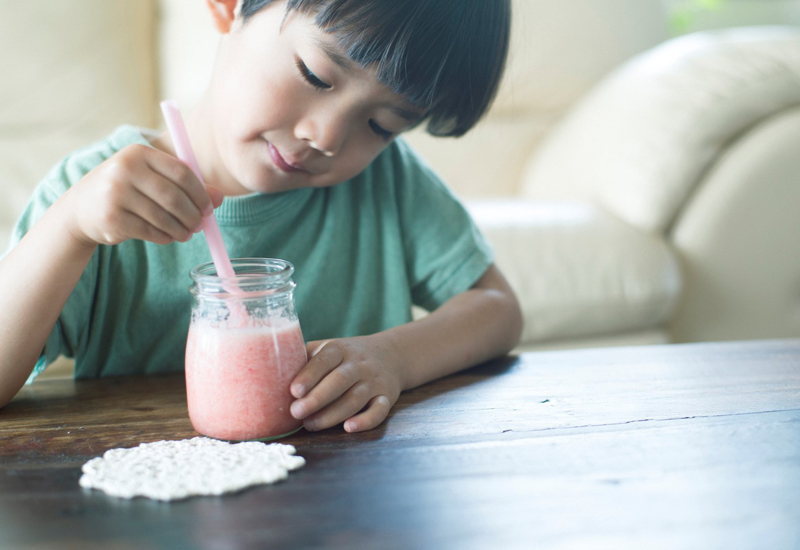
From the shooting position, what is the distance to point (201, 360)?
0.54 m

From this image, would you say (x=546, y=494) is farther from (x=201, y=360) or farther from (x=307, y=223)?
(x=307, y=223)

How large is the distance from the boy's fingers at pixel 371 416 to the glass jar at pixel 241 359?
0.04 meters

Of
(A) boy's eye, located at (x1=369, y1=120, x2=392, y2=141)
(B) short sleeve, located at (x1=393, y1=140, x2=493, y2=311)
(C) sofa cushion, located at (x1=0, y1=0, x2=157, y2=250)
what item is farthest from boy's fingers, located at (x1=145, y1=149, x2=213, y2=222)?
(C) sofa cushion, located at (x1=0, y1=0, x2=157, y2=250)

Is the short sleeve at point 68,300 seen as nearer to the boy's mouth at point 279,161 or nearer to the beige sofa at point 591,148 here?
the boy's mouth at point 279,161

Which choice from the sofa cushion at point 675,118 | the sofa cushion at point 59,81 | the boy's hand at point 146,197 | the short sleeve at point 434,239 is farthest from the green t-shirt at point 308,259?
the sofa cushion at point 59,81

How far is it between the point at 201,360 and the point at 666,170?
1194mm

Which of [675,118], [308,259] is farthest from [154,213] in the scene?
[675,118]

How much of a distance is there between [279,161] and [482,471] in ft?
1.29

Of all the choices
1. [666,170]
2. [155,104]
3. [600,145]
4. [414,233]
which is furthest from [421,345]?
[155,104]

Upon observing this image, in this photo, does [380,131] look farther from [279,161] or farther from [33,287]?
[33,287]

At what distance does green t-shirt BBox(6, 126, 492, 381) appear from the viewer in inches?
31.6

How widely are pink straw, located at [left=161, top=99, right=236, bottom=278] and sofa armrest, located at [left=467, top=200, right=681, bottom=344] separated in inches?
35.0

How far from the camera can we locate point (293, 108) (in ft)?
2.26

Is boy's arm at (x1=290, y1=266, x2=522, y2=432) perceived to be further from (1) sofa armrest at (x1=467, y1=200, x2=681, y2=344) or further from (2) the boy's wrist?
(1) sofa armrest at (x1=467, y1=200, x2=681, y2=344)
